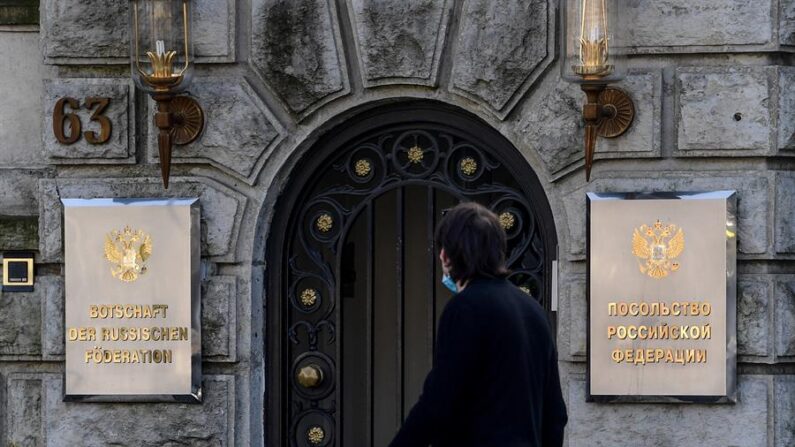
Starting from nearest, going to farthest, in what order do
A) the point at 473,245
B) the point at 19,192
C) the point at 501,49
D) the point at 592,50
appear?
the point at 473,245, the point at 592,50, the point at 501,49, the point at 19,192

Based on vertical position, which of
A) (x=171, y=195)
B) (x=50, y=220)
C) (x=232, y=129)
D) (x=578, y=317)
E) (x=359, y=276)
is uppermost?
(x=232, y=129)

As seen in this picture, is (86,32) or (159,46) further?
(86,32)

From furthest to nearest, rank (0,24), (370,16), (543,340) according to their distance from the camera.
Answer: (0,24) < (370,16) < (543,340)

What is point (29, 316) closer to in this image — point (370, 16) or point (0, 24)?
point (0, 24)

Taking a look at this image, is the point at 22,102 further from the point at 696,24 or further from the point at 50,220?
the point at 696,24

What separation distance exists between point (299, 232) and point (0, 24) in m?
1.75

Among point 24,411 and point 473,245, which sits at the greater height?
point 473,245

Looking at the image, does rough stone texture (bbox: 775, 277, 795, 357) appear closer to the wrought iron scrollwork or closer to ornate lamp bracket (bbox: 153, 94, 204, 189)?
the wrought iron scrollwork

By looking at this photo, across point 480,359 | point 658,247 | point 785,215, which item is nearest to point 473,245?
point 480,359

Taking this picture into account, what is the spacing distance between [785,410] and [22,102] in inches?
150

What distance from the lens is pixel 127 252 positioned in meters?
8.06

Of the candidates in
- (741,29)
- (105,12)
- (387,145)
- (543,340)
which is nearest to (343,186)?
(387,145)

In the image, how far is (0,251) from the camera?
8.33m

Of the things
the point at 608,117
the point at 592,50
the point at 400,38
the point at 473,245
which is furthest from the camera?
the point at 400,38
